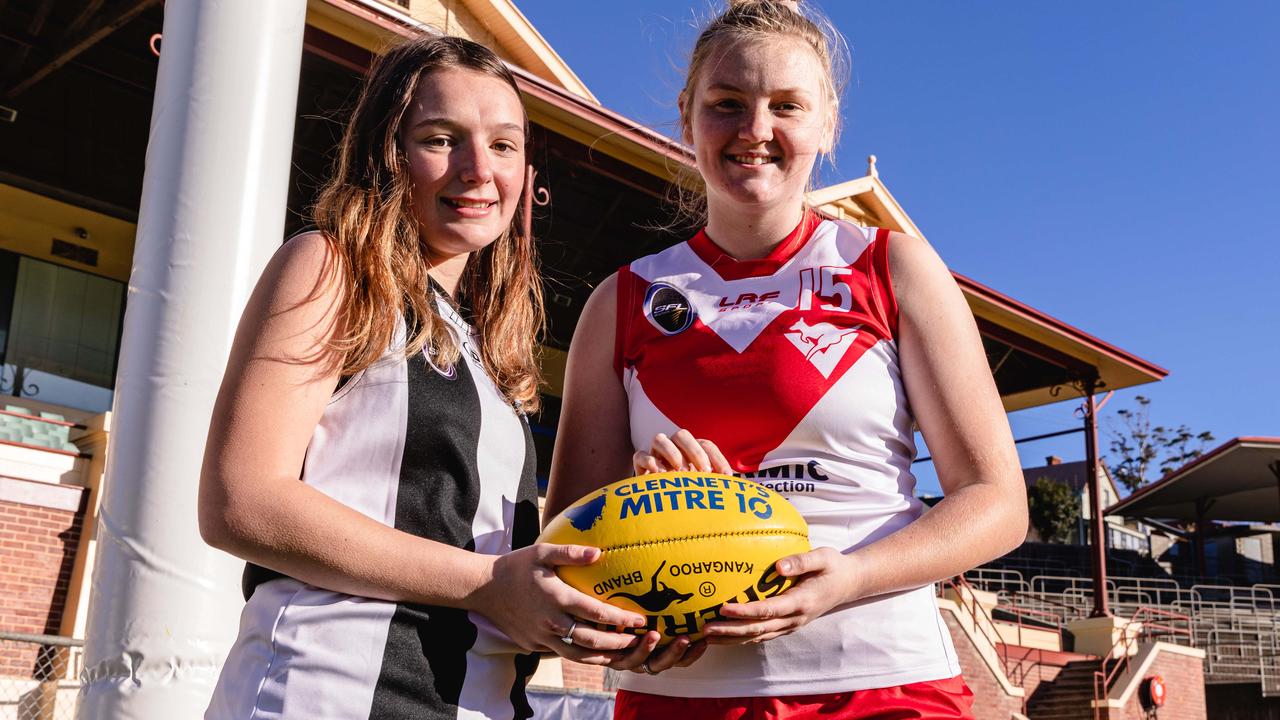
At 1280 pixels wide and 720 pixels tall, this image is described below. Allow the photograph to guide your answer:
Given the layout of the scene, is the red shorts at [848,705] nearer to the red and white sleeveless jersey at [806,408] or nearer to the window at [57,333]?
the red and white sleeveless jersey at [806,408]

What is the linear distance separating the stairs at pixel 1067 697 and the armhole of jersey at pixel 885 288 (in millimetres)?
16455

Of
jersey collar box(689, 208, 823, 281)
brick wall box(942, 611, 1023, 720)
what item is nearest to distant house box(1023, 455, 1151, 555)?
brick wall box(942, 611, 1023, 720)

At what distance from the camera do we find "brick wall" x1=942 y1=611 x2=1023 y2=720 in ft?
46.3

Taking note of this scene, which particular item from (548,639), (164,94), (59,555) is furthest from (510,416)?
(59,555)

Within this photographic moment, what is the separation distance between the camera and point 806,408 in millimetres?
2012

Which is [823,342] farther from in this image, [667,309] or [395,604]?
[395,604]

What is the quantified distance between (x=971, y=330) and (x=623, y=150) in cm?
960

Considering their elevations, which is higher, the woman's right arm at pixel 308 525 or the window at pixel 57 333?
the window at pixel 57 333

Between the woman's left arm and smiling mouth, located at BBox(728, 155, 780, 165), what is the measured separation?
0.30 metres

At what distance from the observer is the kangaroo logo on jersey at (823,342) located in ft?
6.72

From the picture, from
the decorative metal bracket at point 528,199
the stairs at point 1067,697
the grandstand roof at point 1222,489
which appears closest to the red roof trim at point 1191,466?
the grandstand roof at point 1222,489

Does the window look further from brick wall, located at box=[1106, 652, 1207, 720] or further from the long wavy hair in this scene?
brick wall, located at box=[1106, 652, 1207, 720]

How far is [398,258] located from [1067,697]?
57.1ft

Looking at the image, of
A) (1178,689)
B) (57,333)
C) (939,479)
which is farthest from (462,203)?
(1178,689)
